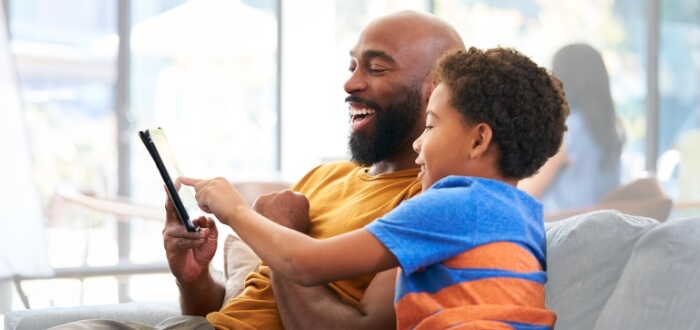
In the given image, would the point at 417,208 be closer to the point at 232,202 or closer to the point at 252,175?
the point at 232,202

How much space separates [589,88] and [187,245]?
454cm

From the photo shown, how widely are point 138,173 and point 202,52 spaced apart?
0.86 meters

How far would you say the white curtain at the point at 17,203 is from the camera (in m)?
4.11

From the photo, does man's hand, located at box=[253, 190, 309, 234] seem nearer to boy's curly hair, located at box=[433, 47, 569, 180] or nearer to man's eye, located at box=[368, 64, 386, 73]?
man's eye, located at box=[368, 64, 386, 73]

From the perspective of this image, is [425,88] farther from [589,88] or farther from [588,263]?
[589,88]

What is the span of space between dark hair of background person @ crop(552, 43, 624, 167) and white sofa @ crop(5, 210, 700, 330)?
13.3 feet

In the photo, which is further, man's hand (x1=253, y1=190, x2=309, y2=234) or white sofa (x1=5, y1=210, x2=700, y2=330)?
man's hand (x1=253, y1=190, x2=309, y2=234)

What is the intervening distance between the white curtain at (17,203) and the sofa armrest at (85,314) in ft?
6.32

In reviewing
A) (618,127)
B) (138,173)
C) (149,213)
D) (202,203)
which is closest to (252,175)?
(138,173)

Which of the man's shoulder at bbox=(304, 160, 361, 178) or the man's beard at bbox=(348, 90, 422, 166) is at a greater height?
the man's beard at bbox=(348, 90, 422, 166)

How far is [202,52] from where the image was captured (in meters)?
6.10

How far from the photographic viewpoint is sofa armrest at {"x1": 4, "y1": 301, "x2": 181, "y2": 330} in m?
2.19

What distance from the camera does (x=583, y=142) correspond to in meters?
5.20

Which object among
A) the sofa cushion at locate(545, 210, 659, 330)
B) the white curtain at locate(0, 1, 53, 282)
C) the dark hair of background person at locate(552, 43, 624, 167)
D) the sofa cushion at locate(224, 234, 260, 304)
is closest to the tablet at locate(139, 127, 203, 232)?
the sofa cushion at locate(224, 234, 260, 304)
